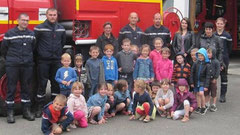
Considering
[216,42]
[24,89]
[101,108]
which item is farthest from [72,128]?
[216,42]

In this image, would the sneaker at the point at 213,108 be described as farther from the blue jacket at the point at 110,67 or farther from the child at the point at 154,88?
the blue jacket at the point at 110,67

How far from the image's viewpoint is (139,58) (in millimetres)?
6707

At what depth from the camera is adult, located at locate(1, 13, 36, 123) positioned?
18.5 feet

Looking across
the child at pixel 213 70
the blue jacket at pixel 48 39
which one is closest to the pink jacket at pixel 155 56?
the child at pixel 213 70

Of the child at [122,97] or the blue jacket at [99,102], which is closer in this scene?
the blue jacket at [99,102]

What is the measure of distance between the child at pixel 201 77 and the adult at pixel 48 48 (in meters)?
2.30

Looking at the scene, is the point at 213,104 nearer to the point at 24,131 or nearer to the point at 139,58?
the point at 139,58

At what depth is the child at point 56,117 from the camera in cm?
504

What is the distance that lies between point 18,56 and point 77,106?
118cm

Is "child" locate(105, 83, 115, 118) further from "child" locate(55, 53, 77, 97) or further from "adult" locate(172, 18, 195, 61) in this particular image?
"adult" locate(172, 18, 195, 61)

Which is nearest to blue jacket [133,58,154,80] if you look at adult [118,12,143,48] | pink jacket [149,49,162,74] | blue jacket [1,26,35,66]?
pink jacket [149,49,162,74]

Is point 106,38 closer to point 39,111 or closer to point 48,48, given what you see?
point 48,48

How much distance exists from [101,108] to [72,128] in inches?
22.9

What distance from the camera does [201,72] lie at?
6.43 metres
